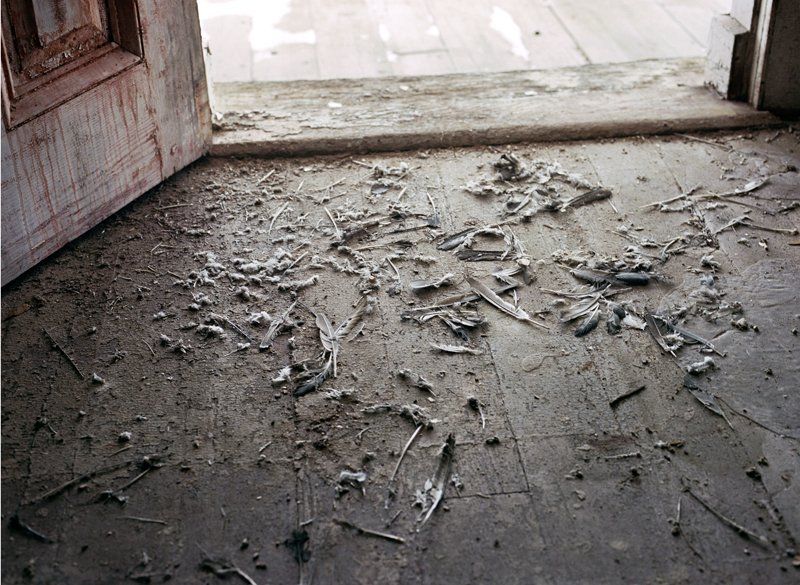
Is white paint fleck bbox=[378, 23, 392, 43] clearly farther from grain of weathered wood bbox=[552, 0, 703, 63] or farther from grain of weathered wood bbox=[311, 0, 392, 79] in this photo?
grain of weathered wood bbox=[552, 0, 703, 63]

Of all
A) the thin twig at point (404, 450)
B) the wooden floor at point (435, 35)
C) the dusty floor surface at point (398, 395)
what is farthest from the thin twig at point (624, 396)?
the wooden floor at point (435, 35)

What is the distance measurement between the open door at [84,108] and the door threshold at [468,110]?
31cm

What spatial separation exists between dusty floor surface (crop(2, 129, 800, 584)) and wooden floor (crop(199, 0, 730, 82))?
2.84ft

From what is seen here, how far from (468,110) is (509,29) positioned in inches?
34.9

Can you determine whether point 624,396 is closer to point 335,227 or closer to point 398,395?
point 398,395

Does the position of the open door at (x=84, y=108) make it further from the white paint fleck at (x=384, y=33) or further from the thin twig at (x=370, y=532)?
the white paint fleck at (x=384, y=33)

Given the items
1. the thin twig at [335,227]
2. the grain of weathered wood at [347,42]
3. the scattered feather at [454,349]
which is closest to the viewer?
the scattered feather at [454,349]

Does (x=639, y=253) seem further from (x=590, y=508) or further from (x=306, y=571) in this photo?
(x=306, y=571)

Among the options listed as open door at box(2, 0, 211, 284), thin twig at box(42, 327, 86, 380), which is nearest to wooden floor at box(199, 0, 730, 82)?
open door at box(2, 0, 211, 284)

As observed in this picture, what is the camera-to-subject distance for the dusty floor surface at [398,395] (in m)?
1.44

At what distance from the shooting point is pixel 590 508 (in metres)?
1.50

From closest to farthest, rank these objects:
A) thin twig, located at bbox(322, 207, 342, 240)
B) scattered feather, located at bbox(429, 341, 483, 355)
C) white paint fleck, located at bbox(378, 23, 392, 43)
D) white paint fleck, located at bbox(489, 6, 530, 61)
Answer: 1. scattered feather, located at bbox(429, 341, 483, 355)
2. thin twig, located at bbox(322, 207, 342, 240)
3. white paint fleck, located at bbox(489, 6, 530, 61)
4. white paint fleck, located at bbox(378, 23, 392, 43)

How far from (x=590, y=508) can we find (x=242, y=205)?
1259 mm

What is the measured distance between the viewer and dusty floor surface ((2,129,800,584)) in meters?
1.44
